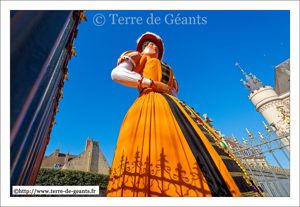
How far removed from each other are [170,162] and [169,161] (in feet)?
0.04

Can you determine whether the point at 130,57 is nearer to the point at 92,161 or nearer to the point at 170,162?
the point at 170,162

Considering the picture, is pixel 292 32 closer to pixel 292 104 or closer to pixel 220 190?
pixel 292 104

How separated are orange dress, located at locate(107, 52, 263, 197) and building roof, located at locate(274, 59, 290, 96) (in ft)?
82.8

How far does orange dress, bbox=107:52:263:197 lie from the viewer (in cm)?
108

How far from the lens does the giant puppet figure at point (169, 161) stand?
108cm

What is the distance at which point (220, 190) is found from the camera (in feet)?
3.51

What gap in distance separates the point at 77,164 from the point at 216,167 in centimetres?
2358

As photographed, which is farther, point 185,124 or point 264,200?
point 185,124

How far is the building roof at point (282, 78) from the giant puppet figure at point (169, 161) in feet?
82.6

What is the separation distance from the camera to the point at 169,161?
120 centimetres

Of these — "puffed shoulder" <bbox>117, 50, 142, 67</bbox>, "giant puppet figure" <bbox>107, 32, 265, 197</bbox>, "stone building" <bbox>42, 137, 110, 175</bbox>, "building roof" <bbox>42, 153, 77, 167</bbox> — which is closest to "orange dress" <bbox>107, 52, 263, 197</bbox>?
"giant puppet figure" <bbox>107, 32, 265, 197</bbox>

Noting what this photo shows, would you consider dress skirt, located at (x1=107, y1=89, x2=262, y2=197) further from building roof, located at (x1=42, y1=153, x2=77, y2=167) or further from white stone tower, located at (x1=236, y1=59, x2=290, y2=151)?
building roof, located at (x1=42, y1=153, x2=77, y2=167)

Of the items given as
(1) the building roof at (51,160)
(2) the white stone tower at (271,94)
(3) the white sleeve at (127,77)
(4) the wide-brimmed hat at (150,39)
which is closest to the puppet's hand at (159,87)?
(3) the white sleeve at (127,77)
